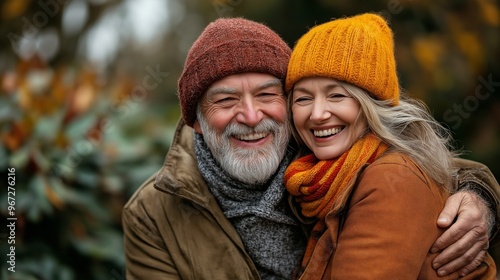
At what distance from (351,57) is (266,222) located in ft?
2.89

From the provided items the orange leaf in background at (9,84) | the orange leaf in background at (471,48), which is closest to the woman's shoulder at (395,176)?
the orange leaf in background at (9,84)

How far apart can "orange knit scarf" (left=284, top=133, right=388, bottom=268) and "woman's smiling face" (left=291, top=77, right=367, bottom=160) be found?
40 millimetres

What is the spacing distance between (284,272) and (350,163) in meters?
0.73

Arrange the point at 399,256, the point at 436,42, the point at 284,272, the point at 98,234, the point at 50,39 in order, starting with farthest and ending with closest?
the point at 50,39 < the point at 436,42 < the point at 98,234 < the point at 284,272 < the point at 399,256

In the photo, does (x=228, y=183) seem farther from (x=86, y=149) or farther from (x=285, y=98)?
(x=86, y=149)

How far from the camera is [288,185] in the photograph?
290 centimetres

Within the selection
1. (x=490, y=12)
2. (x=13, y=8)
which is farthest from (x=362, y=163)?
(x=13, y=8)

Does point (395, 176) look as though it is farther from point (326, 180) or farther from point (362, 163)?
point (326, 180)

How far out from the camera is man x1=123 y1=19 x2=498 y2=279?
3.12 metres

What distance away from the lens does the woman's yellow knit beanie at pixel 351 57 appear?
277cm

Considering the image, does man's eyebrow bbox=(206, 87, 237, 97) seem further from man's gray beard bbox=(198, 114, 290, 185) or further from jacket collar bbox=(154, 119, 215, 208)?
jacket collar bbox=(154, 119, 215, 208)

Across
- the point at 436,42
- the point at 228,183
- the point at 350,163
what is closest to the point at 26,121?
the point at 228,183

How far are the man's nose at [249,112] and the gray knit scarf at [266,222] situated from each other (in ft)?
0.88

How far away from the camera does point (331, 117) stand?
2.79m
